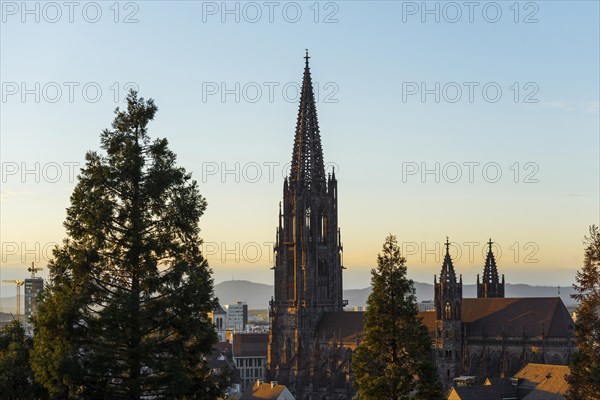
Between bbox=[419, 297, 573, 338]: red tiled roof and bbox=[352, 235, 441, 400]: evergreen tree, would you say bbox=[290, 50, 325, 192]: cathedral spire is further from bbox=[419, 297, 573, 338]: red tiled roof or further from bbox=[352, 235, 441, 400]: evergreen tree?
bbox=[352, 235, 441, 400]: evergreen tree

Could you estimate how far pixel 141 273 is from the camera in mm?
35375

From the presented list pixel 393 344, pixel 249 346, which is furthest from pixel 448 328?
pixel 393 344

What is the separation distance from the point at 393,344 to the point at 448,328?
71.3 m

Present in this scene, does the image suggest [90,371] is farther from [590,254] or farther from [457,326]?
[457,326]

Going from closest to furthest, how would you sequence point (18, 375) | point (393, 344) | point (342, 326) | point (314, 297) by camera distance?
1. point (18, 375)
2. point (393, 344)
3. point (342, 326)
4. point (314, 297)

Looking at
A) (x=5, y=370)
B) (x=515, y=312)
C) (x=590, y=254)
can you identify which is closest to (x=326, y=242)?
(x=515, y=312)

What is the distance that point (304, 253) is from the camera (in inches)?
5468

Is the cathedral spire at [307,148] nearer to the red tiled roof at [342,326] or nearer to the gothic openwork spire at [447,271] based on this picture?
the red tiled roof at [342,326]

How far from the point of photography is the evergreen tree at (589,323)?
4732 centimetres

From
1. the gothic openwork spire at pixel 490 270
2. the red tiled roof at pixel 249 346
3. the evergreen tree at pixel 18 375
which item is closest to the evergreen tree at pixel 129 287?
the evergreen tree at pixel 18 375

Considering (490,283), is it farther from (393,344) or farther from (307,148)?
(393,344)

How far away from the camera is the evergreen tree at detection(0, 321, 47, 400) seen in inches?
1476

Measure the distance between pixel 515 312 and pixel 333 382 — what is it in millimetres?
26864

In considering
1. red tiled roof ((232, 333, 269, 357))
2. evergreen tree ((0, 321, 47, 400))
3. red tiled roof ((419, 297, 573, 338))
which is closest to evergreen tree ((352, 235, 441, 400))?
evergreen tree ((0, 321, 47, 400))
